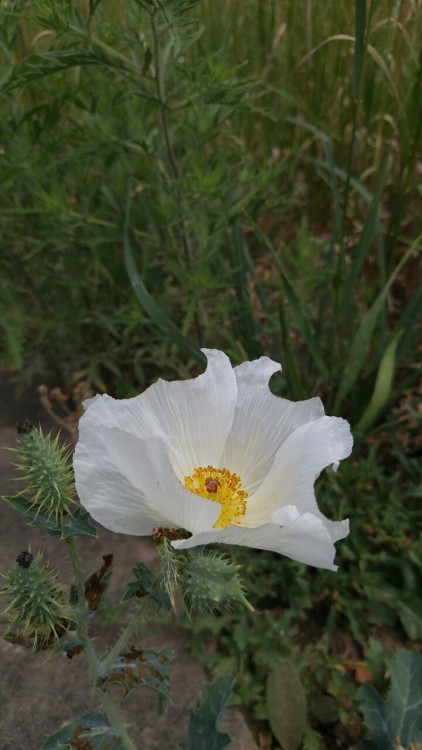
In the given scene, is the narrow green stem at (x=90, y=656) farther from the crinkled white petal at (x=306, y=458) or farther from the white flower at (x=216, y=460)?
the crinkled white petal at (x=306, y=458)

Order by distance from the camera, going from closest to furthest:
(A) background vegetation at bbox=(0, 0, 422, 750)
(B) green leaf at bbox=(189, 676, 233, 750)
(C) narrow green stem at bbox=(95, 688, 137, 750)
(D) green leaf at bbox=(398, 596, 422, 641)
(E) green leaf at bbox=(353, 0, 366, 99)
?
1. (C) narrow green stem at bbox=(95, 688, 137, 750)
2. (B) green leaf at bbox=(189, 676, 233, 750)
3. (E) green leaf at bbox=(353, 0, 366, 99)
4. (A) background vegetation at bbox=(0, 0, 422, 750)
5. (D) green leaf at bbox=(398, 596, 422, 641)

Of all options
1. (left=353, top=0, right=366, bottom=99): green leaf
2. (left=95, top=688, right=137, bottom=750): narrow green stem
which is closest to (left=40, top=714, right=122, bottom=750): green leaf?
(left=95, top=688, right=137, bottom=750): narrow green stem

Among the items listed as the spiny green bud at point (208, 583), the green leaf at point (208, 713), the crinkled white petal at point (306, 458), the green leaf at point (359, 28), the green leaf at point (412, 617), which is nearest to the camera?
the spiny green bud at point (208, 583)

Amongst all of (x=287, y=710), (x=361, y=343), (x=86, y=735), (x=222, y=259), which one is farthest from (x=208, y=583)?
(x=222, y=259)

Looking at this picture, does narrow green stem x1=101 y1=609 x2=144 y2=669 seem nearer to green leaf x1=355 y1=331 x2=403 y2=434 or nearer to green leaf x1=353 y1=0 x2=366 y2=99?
green leaf x1=355 y1=331 x2=403 y2=434

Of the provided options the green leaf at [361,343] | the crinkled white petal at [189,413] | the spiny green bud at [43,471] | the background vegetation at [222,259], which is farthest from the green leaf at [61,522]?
the green leaf at [361,343]

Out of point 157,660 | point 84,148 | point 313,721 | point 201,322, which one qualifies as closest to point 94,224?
point 84,148

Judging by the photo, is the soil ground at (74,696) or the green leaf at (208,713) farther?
the soil ground at (74,696)
